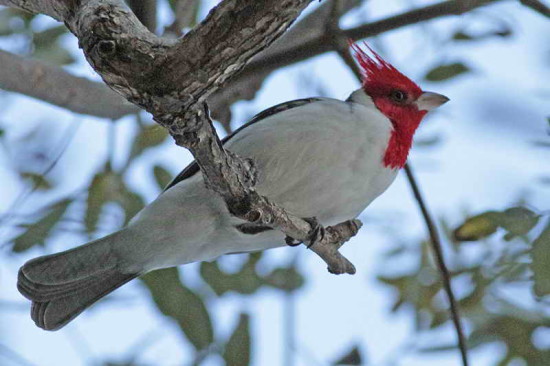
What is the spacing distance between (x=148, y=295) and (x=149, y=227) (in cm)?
83

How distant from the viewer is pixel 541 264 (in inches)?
115

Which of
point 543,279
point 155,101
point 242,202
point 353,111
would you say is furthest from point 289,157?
point 155,101

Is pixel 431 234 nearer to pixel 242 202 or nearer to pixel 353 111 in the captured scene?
pixel 353 111

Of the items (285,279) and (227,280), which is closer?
(227,280)

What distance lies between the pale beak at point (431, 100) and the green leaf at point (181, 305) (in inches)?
52.6

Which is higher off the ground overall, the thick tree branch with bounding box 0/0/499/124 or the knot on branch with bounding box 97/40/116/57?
the knot on branch with bounding box 97/40/116/57

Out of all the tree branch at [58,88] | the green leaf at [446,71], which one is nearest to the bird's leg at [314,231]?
the tree branch at [58,88]

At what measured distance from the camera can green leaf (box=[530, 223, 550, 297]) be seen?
2891 millimetres

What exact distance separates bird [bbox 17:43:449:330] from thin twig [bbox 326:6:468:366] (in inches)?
12.5

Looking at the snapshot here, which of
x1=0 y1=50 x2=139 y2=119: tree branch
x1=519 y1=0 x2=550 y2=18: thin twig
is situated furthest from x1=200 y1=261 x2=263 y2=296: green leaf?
x1=519 y1=0 x2=550 y2=18: thin twig

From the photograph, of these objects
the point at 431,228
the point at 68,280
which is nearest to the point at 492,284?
the point at 431,228

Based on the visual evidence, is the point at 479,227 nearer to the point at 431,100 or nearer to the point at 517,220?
the point at 517,220

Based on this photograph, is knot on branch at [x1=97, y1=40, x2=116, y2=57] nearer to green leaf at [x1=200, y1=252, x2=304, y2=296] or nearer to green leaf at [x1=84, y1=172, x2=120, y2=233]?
green leaf at [x1=84, y1=172, x2=120, y2=233]

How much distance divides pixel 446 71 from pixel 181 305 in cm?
176
